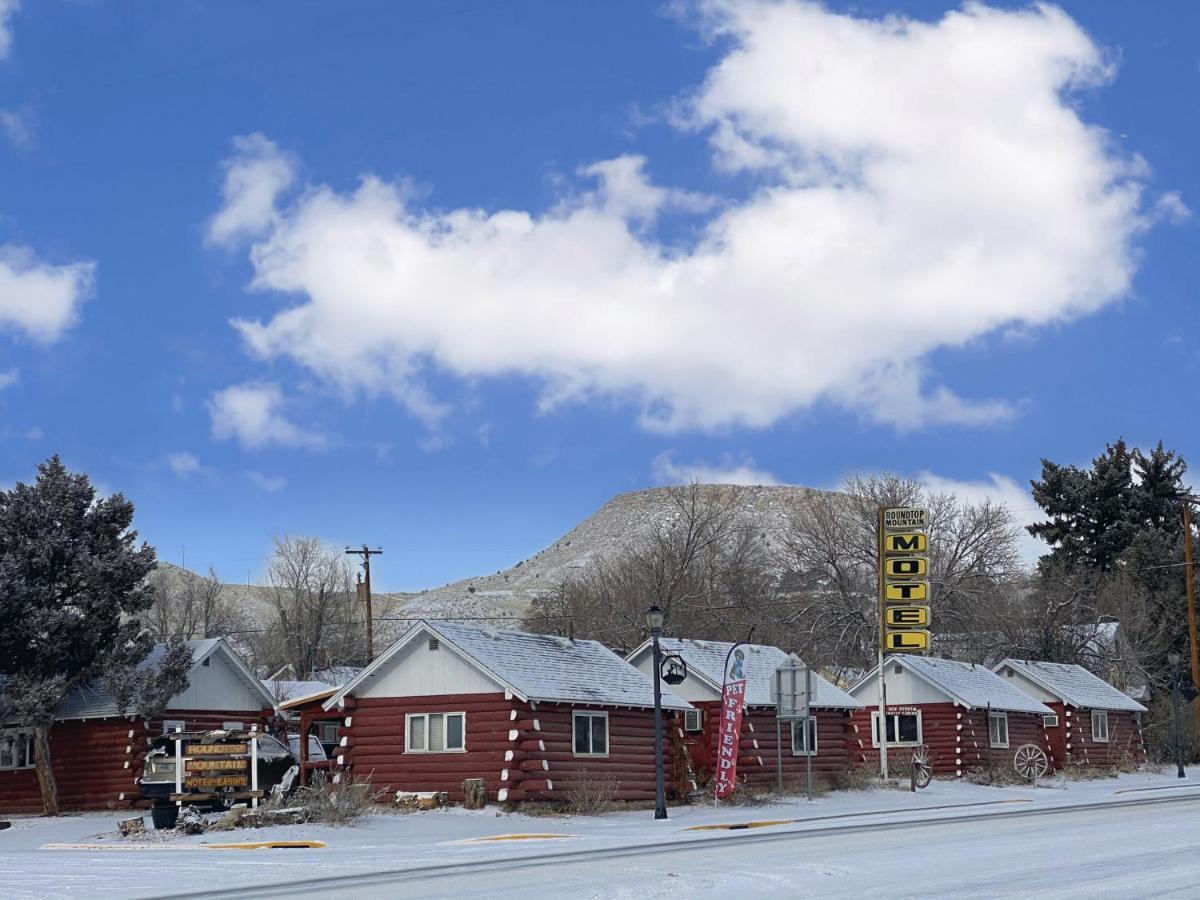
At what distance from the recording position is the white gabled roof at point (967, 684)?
183 feet

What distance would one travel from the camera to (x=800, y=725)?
4884 cm

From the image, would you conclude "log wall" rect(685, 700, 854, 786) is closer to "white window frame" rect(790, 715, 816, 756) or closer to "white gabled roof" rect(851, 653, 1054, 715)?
"white window frame" rect(790, 715, 816, 756)

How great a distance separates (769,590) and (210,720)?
5662 centimetres

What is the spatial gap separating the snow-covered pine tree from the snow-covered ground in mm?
6594

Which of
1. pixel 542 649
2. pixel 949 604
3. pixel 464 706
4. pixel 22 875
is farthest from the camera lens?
pixel 949 604

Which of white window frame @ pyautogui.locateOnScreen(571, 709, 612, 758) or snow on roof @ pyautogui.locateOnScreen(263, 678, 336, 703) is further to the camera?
snow on roof @ pyautogui.locateOnScreen(263, 678, 336, 703)

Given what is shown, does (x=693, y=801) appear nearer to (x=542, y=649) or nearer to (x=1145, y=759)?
(x=542, y=649)

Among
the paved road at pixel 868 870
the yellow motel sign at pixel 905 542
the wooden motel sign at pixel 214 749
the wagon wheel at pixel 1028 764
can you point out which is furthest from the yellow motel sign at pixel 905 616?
the paved road at pixel 868 870

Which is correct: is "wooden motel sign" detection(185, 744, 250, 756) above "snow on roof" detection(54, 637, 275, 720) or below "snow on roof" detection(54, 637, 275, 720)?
below

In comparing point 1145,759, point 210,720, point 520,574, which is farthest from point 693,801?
point 520,574

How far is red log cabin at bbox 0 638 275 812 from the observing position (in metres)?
43.9

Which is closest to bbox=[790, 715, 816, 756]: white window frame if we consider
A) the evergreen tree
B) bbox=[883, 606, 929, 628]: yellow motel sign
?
bbox=[883, 606, 929, 628]: yellow motel sign

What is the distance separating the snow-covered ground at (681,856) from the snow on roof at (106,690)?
21.7ft

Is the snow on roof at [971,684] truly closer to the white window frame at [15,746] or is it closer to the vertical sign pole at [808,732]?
the vertical sign pole at [808,732]
